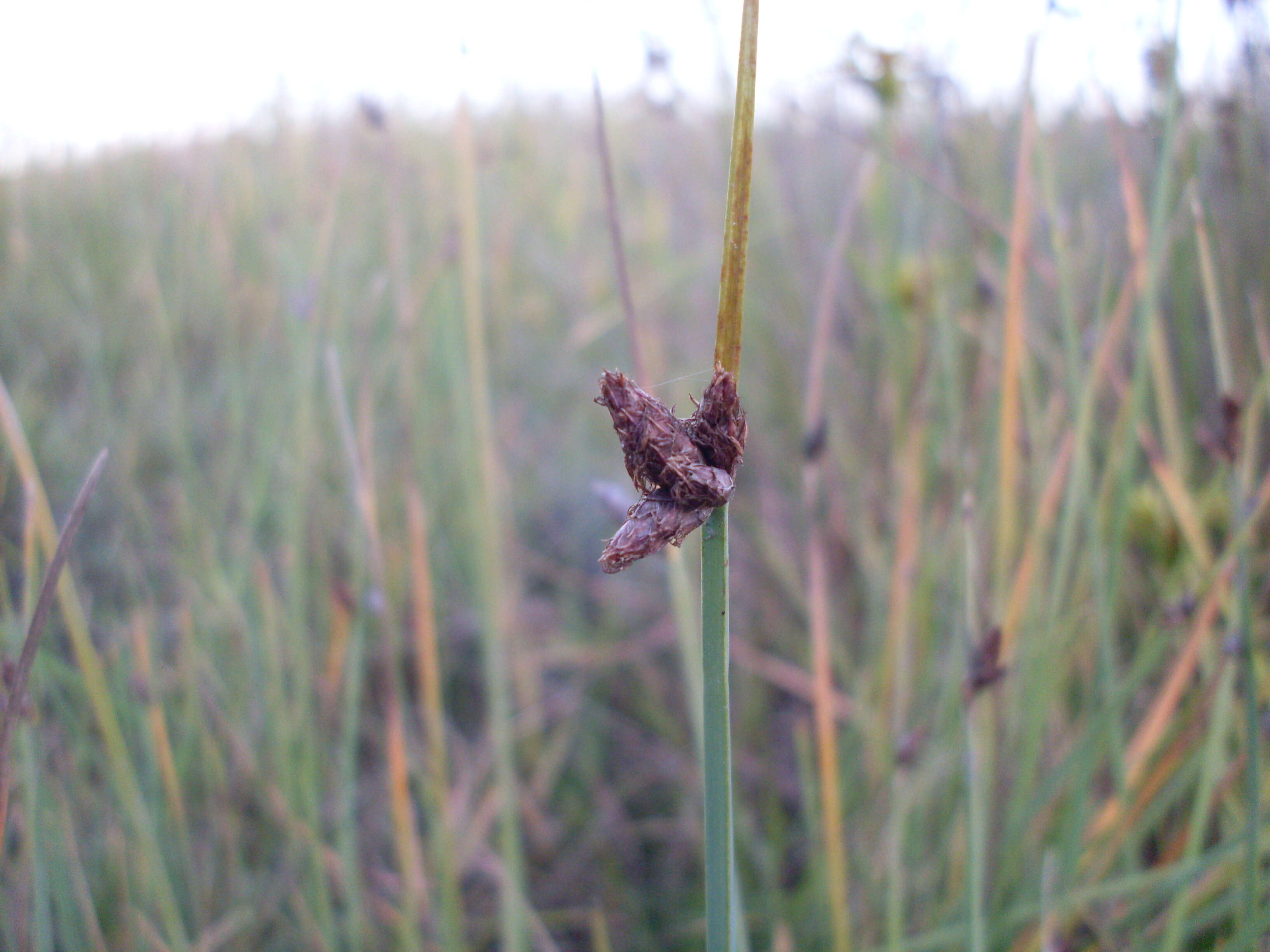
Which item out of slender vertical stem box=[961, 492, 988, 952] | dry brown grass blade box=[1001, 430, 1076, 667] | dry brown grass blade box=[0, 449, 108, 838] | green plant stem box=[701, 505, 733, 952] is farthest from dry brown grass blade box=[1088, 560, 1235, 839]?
dry brown grass blade box=[0, 449, 108, 838]

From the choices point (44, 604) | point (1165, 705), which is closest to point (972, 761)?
point (1165, 705)

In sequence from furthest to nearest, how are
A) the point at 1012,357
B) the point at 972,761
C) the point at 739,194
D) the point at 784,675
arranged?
the point at 784,675 → the point at 1012,357 → the point at 972,761 → the point at 739,194

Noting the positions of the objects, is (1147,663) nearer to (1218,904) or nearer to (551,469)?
(1218,904)

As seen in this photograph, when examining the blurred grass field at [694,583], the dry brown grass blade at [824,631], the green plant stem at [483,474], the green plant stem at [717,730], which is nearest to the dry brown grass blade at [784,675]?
the blurred grass field at [694,583]

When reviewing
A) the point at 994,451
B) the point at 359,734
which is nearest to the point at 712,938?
the point at 994,451

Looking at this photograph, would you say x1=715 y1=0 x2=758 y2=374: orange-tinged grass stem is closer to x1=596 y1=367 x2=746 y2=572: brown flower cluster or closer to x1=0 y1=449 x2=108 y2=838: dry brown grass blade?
x1=596 y1=367 x2=746 y2=572: brown flower cluster

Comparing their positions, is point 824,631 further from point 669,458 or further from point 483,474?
point 669,458
